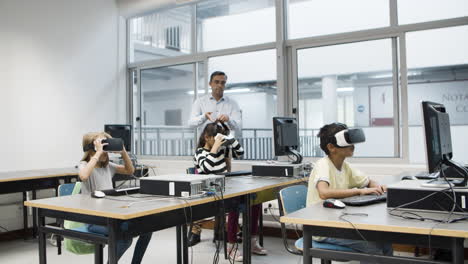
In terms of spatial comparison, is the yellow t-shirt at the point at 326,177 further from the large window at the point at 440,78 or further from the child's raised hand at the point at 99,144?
the large window at the point at 440,78

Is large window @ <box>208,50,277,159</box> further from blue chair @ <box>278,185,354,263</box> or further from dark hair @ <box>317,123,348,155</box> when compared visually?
dark hair @ <box>317,123,348,155</box>

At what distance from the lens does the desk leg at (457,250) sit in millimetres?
1439

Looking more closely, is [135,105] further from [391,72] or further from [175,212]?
[175,212]

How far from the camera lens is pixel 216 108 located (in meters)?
4.17

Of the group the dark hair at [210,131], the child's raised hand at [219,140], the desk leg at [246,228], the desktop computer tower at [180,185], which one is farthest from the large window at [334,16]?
the desktop computer tower at [180,185]

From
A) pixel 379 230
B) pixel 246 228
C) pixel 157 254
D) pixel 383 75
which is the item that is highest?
pixel 383 75

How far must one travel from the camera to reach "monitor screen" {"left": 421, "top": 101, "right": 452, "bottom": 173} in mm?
1773

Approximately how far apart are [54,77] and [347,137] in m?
3.93

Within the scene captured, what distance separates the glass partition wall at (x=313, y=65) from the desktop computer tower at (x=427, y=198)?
221cm

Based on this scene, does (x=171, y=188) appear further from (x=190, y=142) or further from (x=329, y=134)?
(x=190, y=142)

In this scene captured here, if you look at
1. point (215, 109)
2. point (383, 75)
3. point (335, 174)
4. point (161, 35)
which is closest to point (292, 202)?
point (335, 174)

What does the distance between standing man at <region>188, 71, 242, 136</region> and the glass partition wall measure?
1.55 feet

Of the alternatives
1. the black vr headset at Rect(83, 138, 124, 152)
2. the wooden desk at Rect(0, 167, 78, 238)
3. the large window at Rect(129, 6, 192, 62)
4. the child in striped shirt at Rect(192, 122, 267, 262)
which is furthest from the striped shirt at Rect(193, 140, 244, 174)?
the large window at Rect(129, 6, 192, 62)

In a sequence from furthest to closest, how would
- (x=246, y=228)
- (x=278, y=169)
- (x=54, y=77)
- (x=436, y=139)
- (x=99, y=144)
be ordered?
(x=54, y=77)
(x=278, y=169)
(x=246, y=228)
(x=99, y=144)
(x=436, y=139)
